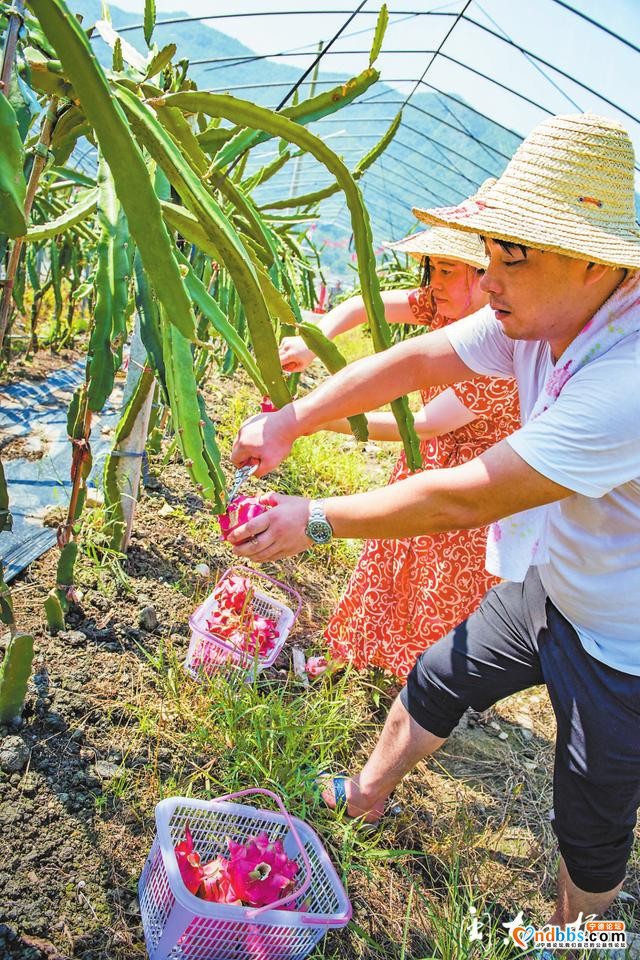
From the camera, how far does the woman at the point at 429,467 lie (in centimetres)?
184

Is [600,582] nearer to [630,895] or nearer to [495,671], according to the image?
[495,671]

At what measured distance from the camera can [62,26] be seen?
788mm

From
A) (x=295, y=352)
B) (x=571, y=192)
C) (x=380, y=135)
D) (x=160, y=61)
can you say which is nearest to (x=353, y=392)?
(x=295, y=352)

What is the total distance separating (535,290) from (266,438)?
0.56 m

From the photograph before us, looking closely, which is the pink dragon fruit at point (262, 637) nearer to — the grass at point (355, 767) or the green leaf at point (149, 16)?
the grass at point (355, 767)

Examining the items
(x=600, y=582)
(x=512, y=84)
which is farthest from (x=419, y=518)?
(x=512, y=84)

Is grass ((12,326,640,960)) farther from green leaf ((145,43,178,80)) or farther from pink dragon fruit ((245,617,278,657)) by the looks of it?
green leaf ((145,43,178,80))

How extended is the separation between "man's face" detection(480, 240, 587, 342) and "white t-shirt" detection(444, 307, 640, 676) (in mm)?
94

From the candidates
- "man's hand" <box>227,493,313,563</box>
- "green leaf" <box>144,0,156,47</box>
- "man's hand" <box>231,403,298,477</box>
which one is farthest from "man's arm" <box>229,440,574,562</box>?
"green leaf" <box>144,0,156,47</box>

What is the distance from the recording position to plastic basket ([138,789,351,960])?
3.62 ft

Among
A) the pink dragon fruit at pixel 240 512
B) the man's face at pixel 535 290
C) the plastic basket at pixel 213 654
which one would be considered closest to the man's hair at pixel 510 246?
the man's face at pixel 535 290

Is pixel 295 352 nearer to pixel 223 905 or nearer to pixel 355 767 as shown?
pixel 355 767

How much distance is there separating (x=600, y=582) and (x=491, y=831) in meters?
0.79

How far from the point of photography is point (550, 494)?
114 centimetres
